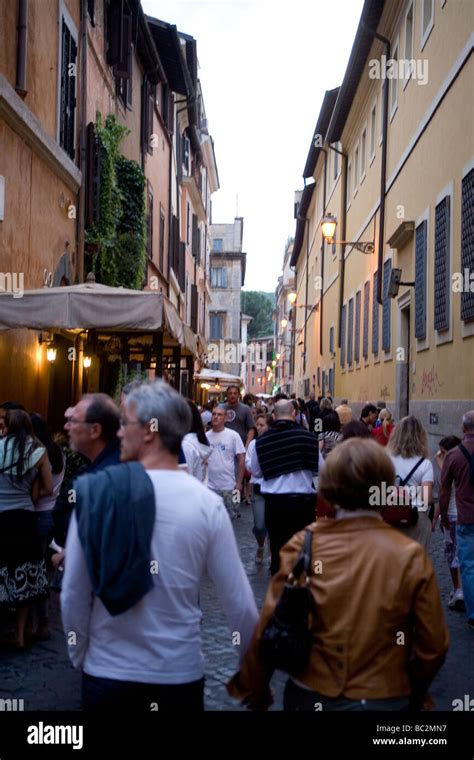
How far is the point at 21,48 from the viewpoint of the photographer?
11.3 metres

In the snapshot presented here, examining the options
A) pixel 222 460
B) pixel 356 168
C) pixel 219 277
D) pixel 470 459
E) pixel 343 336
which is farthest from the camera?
pixel 219 277

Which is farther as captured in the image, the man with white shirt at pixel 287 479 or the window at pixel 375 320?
the window at pixel 375 320

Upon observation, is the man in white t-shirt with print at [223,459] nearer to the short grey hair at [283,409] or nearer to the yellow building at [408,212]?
the short grey hair at [283,409]

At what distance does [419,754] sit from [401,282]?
1335 centimetres

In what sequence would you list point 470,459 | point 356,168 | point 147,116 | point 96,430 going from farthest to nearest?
point 356,168
point 147,116
point 470,459
point 96,430

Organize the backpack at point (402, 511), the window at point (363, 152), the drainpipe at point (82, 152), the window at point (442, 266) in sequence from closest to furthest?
1. the backpack at point (402, 511)
2. the window at point (442, 266)
3. the drainpipe at point (82, 152)
4. the window at point (363, 152)

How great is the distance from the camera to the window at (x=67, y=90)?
14008 mm

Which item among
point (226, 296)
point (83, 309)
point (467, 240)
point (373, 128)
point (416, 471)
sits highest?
point (226, 296)

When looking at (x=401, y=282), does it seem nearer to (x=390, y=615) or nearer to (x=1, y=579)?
(x=1, y=579)

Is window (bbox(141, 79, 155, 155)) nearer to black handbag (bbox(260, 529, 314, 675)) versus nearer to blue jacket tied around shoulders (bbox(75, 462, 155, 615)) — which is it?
blue jacket tied around shoulders (bbox(75, 462, 155, 615))

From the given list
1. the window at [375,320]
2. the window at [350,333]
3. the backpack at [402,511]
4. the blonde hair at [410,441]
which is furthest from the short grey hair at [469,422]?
the window at [350,333]

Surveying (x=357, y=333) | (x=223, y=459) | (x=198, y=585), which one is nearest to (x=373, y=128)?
(x=357, y=333)

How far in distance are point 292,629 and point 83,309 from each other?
22.5 ft

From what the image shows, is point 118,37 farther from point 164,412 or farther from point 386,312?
point 164,412
